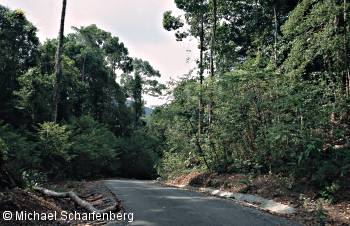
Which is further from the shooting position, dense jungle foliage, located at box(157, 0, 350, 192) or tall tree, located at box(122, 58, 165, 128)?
tall tree, located at box(122, 58, 165, 128)

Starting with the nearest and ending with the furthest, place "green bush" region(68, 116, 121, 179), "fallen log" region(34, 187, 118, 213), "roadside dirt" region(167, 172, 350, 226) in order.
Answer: "roadside dirt" region(167, 172, 350, 226) < "fallen log" region(34, 187, 118, 213) < "green bush" region(68, 116, 121, 179)

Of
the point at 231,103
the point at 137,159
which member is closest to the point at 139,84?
the point at 137,159

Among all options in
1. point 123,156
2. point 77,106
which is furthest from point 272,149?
A: point 77,106

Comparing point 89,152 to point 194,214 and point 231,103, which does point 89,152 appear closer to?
point 231,103

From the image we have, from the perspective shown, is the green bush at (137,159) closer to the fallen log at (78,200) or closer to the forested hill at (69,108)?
the forested hill at (69,108)

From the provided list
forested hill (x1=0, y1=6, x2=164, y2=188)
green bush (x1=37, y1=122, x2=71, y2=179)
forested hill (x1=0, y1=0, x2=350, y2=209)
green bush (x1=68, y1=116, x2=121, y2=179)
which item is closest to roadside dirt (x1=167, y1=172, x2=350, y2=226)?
forested hill (x1=0, y1=0, x2=350, y2=209)

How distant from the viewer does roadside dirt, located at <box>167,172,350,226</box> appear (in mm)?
9271

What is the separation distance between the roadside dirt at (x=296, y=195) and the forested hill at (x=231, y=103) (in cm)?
32

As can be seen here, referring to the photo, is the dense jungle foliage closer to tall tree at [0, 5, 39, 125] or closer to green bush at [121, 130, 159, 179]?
tall tree at [0, 5, 39, 125]

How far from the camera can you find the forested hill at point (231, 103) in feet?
43.7

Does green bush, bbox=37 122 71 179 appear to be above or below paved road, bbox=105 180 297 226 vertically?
above

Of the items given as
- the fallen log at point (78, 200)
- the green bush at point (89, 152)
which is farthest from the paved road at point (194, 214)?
the green bush at point (89, 152)

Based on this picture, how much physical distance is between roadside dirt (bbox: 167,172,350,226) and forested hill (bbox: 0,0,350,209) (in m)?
0.32

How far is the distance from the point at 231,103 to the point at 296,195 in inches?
214
